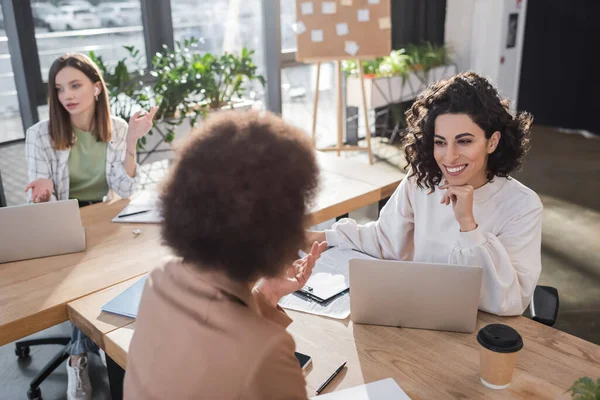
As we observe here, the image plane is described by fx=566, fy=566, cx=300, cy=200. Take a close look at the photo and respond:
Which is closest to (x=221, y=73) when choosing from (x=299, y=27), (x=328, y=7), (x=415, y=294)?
(x=299, y=27)

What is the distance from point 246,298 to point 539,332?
85 centimetres

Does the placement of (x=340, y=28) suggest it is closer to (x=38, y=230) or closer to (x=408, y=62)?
(x=408, y=62)

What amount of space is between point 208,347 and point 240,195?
21 centimetres

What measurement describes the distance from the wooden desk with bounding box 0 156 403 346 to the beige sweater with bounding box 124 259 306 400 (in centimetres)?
50

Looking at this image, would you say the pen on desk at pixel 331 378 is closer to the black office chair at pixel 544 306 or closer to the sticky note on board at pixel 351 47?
the black office chair at pixel 544 306

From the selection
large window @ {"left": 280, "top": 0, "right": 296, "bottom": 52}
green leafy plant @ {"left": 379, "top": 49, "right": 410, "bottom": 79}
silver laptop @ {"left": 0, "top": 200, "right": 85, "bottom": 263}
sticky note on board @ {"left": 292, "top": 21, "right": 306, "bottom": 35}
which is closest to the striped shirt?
silver laptop @ {"left": 0, "top": 200, "right": 85, "bottom": 263}

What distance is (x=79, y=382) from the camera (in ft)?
6.43

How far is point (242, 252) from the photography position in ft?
2.59

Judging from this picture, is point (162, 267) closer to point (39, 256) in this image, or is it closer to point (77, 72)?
point (39, 256)

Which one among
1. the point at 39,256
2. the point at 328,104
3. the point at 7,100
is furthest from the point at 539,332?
the point at 328,104

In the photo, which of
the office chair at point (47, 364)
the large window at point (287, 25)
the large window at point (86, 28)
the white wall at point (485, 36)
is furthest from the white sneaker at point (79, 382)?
the white wall at point (485, 36)

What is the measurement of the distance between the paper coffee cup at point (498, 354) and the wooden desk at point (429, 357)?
0.02 m

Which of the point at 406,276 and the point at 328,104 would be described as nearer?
the point at 406,276

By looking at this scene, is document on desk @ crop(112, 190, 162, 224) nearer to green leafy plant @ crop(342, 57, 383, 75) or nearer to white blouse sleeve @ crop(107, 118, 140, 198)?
→ white blouse sleeve @ crop(107, 118, 140, 198)
